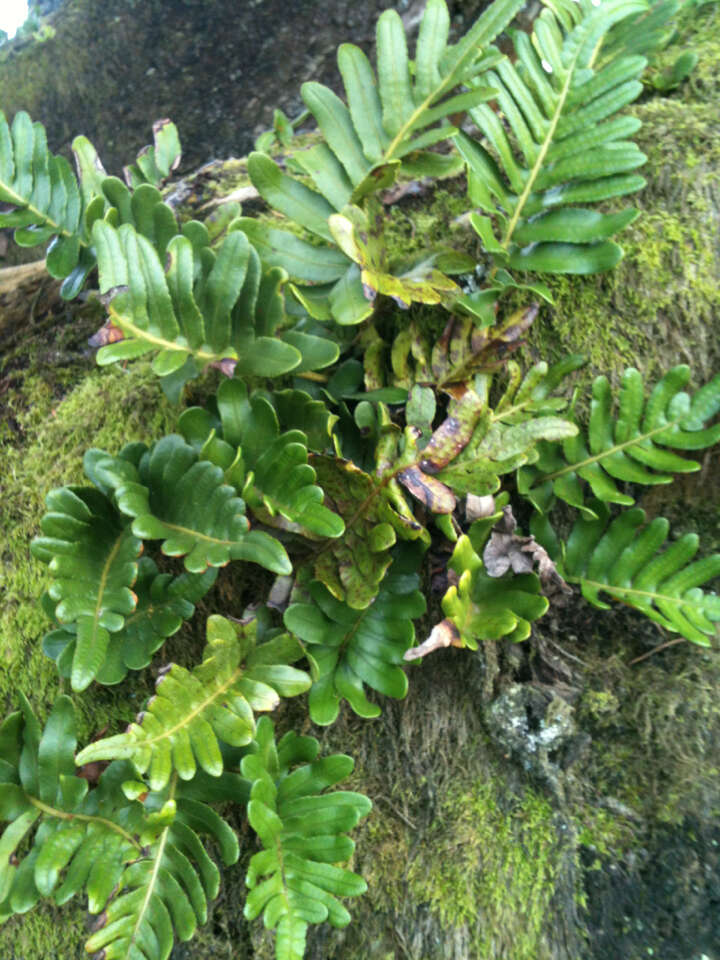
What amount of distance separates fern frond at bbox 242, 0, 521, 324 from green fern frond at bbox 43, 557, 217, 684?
2.43 ft

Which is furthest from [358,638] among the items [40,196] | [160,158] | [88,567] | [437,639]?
[160,158]

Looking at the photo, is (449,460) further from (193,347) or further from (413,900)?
(413,900)

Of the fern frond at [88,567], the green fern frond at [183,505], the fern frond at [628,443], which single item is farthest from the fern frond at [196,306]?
the fern frond at [628,443]

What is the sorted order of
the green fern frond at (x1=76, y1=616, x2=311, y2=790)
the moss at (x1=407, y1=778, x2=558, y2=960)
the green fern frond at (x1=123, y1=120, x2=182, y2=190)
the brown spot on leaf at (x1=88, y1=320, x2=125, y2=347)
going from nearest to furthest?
1. the green fern frond at (x1=76, y1=616, x2=311, y2=790)
2. the brown spot on leaf at (x1=88, y1=320, x2=125, y2=347)
3. the moss at (x1=407, y1=778, x2=558, y2=960)
4. the green fern frond at (x1=123, y1=120, x2=182, y2=190)

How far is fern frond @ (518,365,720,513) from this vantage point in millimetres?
1861

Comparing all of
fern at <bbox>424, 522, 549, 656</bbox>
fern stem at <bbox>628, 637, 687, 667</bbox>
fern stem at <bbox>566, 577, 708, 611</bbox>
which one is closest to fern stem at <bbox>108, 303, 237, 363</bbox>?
fern at <bbox>424, 522, 549, 656</bbox>

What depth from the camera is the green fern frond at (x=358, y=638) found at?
1684 millimetres

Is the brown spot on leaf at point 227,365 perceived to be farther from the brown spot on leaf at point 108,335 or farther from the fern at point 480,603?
the fern at point 480,603

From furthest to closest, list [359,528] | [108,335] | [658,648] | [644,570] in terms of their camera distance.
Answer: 1. [658,648]
2. [644,570]
3. [359,528]
4. [108,335]

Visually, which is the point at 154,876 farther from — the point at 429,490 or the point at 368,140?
the point at 368,140

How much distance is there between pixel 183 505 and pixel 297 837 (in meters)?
0.79

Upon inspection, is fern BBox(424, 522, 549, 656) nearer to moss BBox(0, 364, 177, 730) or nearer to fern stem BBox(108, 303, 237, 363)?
fern stem BBox(108, 303, 237, 363)

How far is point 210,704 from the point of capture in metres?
1.55

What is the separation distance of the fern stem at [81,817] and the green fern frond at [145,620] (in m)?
0.28
